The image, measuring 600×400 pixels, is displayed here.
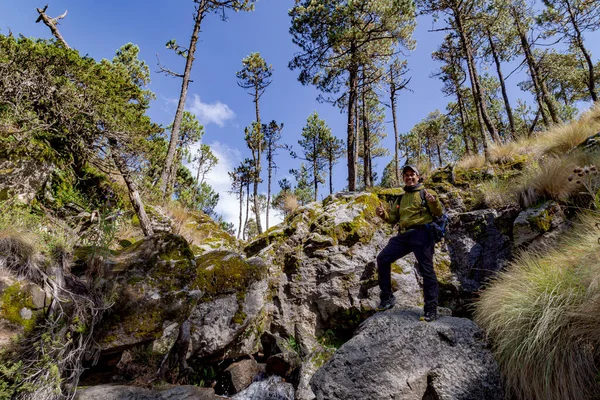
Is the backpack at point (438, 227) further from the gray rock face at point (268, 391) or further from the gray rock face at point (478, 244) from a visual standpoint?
the gray rock face at point (268, 391)

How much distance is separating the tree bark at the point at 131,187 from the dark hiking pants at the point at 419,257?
444 centimetres

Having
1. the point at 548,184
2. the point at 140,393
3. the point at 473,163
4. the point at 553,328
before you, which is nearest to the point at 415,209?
the point at 553,328

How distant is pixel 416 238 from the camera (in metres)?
3.91

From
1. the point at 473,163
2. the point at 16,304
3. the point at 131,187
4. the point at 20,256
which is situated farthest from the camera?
the point at 473,163

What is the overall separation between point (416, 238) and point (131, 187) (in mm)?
5573

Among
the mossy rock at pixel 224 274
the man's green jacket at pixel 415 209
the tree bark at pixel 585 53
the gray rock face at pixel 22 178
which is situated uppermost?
the tree bark at pixel 585 53

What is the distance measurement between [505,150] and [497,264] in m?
4.23

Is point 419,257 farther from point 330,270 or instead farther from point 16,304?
point 16,304

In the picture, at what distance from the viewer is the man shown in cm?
369

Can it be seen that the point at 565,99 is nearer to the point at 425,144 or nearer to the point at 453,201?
the point at 425,144

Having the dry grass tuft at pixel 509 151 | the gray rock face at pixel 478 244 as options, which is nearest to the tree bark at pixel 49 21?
the gray rock face at pixel 478 244

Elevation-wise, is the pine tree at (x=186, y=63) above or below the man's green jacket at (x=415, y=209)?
above

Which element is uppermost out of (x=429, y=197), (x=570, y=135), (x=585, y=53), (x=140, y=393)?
(x=585, y=53)

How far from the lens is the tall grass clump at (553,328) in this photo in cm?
227
